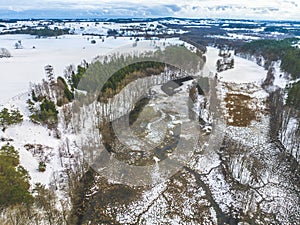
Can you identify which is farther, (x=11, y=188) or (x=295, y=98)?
(x=295, y=98)

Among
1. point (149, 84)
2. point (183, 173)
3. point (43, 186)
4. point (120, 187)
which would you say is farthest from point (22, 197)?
point (149, 84)

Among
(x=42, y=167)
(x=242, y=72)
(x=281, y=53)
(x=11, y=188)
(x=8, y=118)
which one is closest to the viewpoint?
(x=11, y=188)

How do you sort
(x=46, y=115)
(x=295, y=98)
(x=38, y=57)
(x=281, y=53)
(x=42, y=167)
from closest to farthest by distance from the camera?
(x=42, y=167) < (x=46, y=115) < (x=295, y=98) < (x=38, y=57) < (x=281, y=53)

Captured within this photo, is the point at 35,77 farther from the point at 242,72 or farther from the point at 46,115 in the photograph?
the point at 242,72

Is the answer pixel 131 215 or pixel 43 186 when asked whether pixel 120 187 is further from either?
pixel 43 186

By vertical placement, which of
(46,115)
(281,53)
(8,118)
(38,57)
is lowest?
(38,57)

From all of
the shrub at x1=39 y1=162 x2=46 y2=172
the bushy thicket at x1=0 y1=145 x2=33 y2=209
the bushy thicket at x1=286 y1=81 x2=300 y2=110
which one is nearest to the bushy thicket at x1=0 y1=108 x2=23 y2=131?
the shrub at x1=39 y1=162 x2=46 y2=172

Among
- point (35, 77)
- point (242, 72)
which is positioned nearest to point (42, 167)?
point (35, 77)

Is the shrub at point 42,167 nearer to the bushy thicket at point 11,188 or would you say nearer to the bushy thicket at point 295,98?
the bushy thicket at point 11,188
